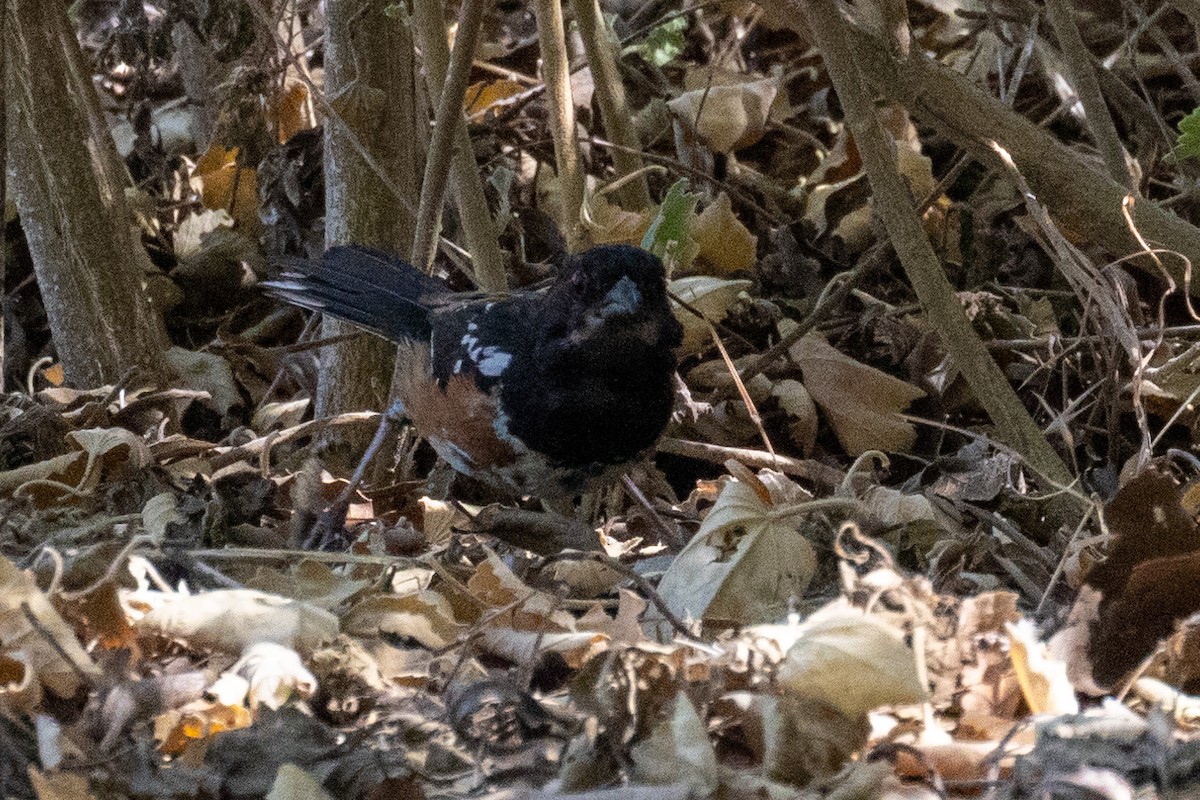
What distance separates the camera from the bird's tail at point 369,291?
2844 millimetres

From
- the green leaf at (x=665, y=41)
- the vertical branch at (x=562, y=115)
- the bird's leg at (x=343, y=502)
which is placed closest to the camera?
the bird's leg at (x=343, y=502)

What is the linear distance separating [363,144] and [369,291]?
0.31 metres

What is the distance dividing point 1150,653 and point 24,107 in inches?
89.7

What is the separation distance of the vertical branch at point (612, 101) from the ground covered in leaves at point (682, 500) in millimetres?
163

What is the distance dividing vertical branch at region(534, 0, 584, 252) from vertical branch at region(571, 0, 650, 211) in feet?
0.63

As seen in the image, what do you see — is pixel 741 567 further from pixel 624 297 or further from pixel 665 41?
pixel 665 41

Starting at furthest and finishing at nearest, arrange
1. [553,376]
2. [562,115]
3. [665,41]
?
[665,41] → [562,115] → [553,376]

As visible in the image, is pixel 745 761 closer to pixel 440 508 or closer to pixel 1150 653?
pixel 1150 653

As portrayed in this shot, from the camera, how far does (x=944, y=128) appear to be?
96.7 inches

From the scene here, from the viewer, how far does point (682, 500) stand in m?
3.14

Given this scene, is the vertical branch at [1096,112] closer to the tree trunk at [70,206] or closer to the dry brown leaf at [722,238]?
the dry brown leaf at [722,238]

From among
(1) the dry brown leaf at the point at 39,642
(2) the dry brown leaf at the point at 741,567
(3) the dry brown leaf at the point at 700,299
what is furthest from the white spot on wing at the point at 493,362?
(1) the dry brown leaf at the point at 39,642

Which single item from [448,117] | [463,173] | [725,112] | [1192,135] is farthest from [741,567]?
[725,112]

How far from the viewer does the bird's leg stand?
8.01 feet
